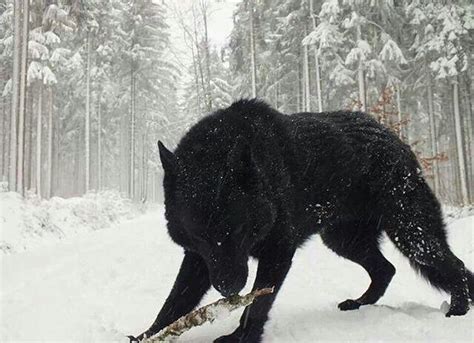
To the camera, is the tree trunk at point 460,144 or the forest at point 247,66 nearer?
the forest at point 247,66

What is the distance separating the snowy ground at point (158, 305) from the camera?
2936 mm

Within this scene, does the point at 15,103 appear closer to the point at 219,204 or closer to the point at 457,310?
the point at 219,204

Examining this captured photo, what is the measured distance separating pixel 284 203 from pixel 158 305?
1601 millimetres

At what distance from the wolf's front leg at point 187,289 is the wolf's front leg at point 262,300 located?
0.40 m

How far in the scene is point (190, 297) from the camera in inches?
126

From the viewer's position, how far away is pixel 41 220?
1175 centimetres

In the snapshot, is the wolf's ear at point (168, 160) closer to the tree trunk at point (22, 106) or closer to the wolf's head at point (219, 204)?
the wolf's head at point (219, 204)

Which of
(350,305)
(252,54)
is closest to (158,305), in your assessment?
(350,305)

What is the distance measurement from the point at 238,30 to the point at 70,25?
10993 millimetres

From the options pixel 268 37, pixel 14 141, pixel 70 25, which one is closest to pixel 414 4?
pixel 268 37

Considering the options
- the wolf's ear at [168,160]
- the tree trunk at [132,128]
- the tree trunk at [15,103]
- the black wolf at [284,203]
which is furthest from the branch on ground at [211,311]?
the tree trunk at [132,128]

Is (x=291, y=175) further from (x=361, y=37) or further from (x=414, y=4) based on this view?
(x=414, y=4)

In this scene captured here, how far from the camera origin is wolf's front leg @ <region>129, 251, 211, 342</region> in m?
3.10

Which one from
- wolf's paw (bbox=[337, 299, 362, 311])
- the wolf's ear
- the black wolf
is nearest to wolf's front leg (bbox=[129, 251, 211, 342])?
the black wolf
